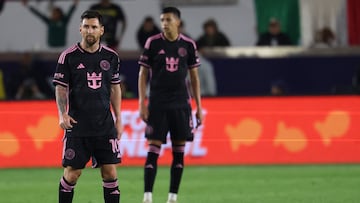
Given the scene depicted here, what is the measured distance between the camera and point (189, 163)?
1716 centimetres

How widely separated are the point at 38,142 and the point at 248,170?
3.28 m

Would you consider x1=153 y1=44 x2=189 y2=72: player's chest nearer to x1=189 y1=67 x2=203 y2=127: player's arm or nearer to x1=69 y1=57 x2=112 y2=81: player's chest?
x1=189 y1=67 x2=203 y2=127: player's arm

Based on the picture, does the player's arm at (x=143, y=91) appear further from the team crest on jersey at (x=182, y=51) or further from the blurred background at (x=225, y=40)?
the blurred background at (x=225, y=40)

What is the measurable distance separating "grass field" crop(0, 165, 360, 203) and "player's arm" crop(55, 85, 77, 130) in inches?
104

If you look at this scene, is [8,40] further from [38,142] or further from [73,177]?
[73,177]

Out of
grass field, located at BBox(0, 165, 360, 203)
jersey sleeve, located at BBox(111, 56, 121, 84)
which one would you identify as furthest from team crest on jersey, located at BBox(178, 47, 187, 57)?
jersey sleeve, located at BBox(111, 56, 121, 84)

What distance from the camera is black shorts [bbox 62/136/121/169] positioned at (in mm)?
10031

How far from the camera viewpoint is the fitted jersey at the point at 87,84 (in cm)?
998

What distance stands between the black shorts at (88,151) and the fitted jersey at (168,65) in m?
2.18

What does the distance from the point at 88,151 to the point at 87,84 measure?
1.99 feet

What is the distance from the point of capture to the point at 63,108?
32.6ft

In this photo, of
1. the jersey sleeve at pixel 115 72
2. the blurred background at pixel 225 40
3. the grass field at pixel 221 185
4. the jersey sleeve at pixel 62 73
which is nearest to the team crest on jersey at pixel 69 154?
the jersey sleeve at pixel 62 73

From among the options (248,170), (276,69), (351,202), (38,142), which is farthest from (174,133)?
(276,69)

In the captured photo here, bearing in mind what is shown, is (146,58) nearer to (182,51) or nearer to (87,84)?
(182,51)
